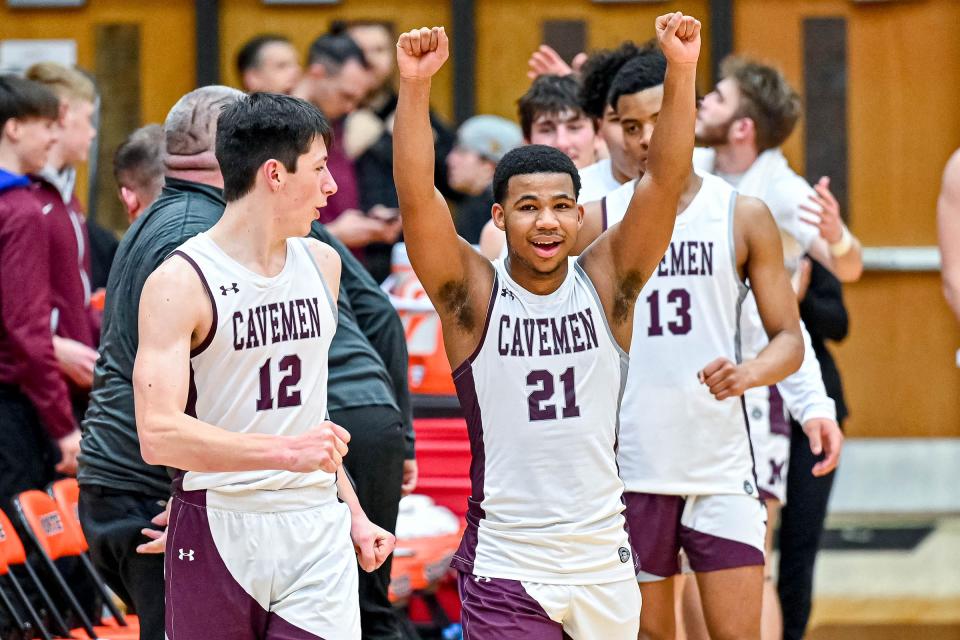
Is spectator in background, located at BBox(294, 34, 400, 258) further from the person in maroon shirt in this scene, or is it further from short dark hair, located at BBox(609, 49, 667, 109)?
short dark hair, located at BBox(609, 49, 667, 109)

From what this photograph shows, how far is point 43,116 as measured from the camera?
6207 millimetres

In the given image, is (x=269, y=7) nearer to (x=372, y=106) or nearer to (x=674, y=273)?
(x=372, y=106)

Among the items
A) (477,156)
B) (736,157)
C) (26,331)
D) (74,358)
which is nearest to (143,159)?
(26,331)

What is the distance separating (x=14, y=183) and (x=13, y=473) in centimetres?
108

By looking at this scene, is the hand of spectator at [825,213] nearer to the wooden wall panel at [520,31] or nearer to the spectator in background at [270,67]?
the spectator in background at [270,67]

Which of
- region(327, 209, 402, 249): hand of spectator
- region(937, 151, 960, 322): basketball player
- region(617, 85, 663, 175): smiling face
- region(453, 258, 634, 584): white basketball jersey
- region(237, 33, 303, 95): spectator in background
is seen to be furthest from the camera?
region(237, 33, 303, 95): spectator in background

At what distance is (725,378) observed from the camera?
4.40 m

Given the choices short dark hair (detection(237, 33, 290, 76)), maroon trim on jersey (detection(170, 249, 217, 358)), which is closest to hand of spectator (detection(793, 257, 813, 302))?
maroon trim on jersey (detection(170, 249, 217, 358))

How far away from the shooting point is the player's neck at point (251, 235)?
3.64 m

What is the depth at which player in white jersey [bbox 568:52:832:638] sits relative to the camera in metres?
4.60

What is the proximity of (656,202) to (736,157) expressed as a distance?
2.32m

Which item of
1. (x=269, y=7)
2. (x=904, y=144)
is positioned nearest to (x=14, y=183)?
(x=269, y=7)

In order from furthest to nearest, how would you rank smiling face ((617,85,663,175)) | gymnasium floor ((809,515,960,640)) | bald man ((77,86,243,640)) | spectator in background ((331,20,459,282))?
spectator in background ((331,20,459,282)) < gymnasium floor ((809,515,960,640)) < smiling face ((617,85,663,175)) < bald man ((77,86,243,640))

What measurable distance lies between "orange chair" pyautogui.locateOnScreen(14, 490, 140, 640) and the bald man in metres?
1.22
